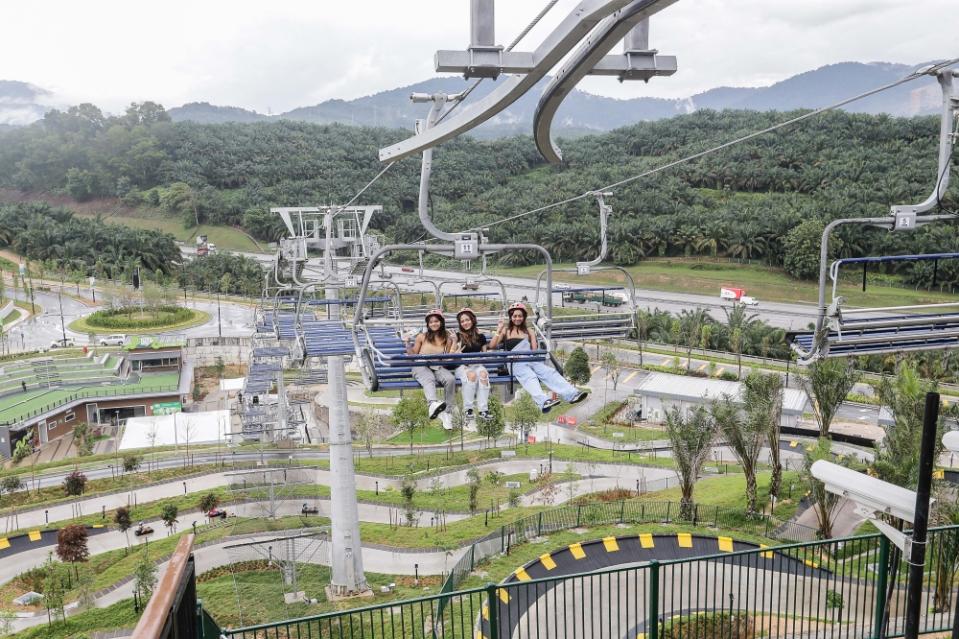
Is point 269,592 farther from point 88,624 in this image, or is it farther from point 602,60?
point 602,60

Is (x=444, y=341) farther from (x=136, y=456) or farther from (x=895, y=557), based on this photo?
(x=136, y=456)

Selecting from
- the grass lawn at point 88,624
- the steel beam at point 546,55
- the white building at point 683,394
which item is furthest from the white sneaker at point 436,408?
the white building at point 683,394

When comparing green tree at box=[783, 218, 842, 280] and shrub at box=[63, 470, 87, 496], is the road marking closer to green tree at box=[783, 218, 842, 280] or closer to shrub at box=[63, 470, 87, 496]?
shrub at box=[63, 470, 87, 496]

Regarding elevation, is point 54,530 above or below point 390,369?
below

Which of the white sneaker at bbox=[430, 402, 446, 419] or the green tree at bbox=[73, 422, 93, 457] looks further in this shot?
the green tree at bbox=[73, 422, 93, 457]

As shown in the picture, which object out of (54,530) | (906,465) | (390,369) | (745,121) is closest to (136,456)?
(54,530)

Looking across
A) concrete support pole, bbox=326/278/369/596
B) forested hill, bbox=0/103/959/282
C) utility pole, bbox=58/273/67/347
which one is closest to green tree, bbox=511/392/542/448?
concrete support pole, bbox=326/278/369/596

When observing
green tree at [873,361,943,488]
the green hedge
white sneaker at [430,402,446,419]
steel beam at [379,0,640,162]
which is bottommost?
the green hedge
